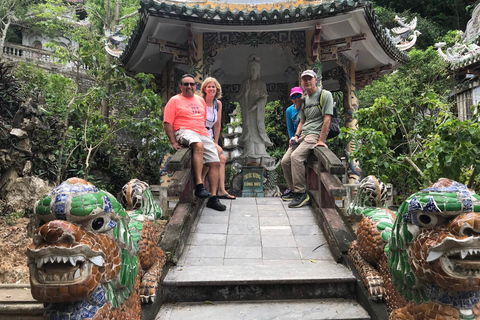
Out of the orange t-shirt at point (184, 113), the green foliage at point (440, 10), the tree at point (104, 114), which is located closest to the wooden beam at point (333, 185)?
the orange t-shirt at point (184, 113)

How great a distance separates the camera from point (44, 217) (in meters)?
1.86

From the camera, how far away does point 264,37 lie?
6.91m

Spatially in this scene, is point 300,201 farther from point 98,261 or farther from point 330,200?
point 98,261

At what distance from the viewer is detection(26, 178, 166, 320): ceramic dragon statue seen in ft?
5.61

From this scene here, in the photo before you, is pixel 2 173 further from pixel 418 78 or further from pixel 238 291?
pixel 418 78

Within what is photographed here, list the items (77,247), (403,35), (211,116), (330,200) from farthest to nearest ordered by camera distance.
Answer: (403,35) < (211,116) < (330,200) < (77,247)

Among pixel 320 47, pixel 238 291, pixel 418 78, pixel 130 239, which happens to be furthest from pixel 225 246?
pixel 418 78

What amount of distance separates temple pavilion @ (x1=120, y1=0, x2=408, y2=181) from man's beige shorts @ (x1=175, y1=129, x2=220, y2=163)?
8.73 feet

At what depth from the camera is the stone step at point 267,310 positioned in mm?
2707

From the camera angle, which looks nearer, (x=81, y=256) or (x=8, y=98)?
(x=81, y=256)

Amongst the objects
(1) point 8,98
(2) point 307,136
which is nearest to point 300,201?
(2) point 307,136

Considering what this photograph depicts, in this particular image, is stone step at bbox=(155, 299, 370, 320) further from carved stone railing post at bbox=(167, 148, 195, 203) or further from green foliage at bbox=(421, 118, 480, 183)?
green foliage at bbox=(421, 118, 480, 183)

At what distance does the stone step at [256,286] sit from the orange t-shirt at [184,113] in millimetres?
2037

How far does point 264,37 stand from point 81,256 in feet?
20.0
